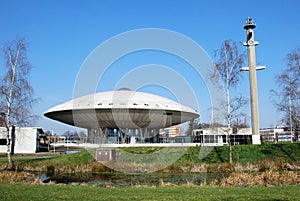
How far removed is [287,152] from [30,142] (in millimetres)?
40989

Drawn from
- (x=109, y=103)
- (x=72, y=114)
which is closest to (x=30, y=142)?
(x=72, y=114)

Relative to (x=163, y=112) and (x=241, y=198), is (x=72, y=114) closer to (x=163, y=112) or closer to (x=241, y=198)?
(x=163, y=112)

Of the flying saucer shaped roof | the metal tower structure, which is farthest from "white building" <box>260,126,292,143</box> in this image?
the flying saucer shaped roof

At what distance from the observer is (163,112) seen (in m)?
41.2

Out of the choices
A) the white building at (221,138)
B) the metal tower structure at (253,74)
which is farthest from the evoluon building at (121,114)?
the metal tower structure at (253,74)

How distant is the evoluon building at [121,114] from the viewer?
39.2 metres

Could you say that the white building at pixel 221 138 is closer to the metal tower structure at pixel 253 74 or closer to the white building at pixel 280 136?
the metal tower structure at pixel 253 74

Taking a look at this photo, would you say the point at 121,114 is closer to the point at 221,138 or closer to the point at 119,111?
the point at 119,111

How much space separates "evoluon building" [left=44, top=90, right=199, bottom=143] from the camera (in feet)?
129

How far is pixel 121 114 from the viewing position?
132ft

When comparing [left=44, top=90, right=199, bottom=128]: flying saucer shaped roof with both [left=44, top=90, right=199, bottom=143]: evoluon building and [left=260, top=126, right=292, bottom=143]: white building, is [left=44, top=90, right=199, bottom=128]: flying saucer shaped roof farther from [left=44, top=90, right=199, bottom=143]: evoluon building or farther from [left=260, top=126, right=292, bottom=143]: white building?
[left=260, top=126, right=292, bottom=143]: white building

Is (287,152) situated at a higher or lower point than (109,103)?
lower

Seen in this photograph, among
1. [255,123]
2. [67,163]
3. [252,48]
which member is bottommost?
[67,163]

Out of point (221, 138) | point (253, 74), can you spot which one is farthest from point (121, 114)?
point (253, 74)
